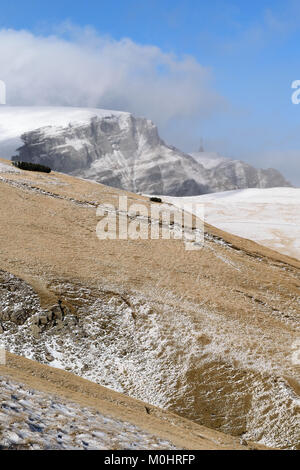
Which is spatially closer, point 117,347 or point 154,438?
point 154,438

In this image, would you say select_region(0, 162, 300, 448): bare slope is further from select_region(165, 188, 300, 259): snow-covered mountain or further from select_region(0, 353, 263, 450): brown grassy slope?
select_region(165, 188, 300, 259): snow-covered mountain

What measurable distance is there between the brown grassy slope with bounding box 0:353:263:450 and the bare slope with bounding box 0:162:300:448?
2.94 metres

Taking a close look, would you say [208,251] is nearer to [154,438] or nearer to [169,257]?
[169,257]

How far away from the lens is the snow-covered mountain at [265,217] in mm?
62759

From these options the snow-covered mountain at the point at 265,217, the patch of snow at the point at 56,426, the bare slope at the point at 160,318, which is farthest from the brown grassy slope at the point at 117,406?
the snow-covered mountain at the point at 265,217

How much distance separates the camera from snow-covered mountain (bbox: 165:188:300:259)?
6276 cm

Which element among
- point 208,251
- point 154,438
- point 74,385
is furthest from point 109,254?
point 154,438

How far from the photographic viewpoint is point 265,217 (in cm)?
7650

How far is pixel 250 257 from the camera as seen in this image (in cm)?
3841

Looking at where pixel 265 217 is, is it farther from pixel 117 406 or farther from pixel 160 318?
pixel 117 406

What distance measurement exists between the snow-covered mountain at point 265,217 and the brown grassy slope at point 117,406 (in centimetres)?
3991

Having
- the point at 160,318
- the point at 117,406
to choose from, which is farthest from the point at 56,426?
the point at 160,318

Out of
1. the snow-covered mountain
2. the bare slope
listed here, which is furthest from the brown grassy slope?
the snow-covered mountain

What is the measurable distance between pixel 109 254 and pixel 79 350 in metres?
9.61
